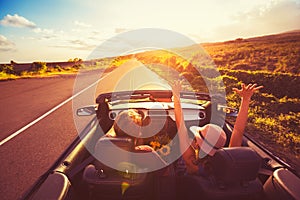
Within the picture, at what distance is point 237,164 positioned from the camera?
1796 mm

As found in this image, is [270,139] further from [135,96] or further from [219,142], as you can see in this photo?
[219,142]

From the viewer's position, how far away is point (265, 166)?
2502mm

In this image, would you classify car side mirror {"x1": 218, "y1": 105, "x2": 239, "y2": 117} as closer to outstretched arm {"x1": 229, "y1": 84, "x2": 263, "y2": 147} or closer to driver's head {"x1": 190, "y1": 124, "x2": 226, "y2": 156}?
outstretched arm {"x1": 229, "y1": 84, "x2": 263, "y2": 147}

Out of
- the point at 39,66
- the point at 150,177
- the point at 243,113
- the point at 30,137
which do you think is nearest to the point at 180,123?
the point at 243,113

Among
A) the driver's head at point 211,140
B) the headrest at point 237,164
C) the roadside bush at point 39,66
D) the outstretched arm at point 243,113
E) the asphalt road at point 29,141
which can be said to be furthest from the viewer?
the roadside bush at point 39,66

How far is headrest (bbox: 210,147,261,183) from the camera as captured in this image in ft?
5.92

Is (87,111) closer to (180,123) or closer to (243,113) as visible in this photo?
(180,123)

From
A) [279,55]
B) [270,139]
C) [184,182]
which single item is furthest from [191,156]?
[279,55]

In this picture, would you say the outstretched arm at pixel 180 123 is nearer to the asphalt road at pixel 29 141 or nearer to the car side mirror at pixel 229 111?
the car side mirror at pixel 229 111

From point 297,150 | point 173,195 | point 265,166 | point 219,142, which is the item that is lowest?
point 297,150

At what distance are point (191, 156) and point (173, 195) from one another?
0.52m

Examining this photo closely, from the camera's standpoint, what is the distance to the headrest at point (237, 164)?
71.0 inches

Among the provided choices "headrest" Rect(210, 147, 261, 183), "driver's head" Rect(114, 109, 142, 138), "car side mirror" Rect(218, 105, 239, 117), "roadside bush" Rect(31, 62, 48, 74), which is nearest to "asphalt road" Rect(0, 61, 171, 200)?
"car side mirror" Rect(218, 105, 239, 117)

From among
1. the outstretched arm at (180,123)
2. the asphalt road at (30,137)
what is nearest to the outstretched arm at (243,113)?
the outstretched arm at (180,123)
